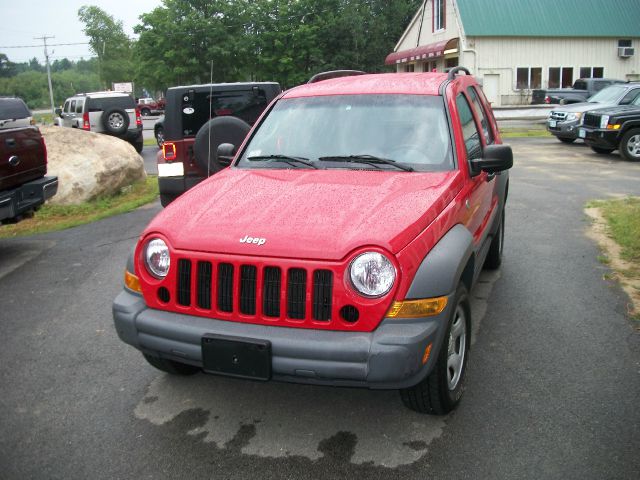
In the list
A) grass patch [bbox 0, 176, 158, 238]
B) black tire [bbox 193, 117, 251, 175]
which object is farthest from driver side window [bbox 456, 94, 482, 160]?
grass patch [bbox 0, 176, 158, 238]

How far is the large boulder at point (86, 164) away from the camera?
11039 mm

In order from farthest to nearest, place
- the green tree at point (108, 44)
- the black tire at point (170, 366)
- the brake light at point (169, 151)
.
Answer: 1. the green tree at point (108, 44)
2. the brake light at point (169, 151)
3. the black tire at point (170, 366)

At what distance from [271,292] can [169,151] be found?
19.7ft

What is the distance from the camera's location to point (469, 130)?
4691 mm

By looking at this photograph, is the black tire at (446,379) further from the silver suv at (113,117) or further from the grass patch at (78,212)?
the silver suv at (113,117)

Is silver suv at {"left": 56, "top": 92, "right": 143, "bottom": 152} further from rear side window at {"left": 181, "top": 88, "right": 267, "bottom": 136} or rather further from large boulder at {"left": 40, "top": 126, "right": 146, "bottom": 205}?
rear side window at {"left": 181, "top": 88, "right": 267, "bottom": 136}

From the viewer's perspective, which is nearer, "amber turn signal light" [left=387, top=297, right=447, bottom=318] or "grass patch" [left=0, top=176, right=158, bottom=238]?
"amber turn signal light" [left=387, top=297, right=447, bottom=318]

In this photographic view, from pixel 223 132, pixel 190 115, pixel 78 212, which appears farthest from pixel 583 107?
pixel 78 212

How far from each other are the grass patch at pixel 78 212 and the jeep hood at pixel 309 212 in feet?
20.2

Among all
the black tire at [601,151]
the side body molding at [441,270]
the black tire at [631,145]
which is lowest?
the black tire at [601,151]

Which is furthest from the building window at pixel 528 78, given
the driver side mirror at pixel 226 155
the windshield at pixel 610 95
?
the driver side mirror at pixel 226 155

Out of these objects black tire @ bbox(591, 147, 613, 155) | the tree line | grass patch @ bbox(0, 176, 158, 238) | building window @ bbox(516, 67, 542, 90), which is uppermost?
the tree line

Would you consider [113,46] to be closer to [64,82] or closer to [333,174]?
[64,82]

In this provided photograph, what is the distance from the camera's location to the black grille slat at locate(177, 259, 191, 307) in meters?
3.32
